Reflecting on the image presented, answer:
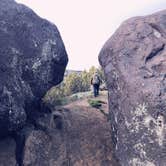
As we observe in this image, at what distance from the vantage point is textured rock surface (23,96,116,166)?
17.6 meters

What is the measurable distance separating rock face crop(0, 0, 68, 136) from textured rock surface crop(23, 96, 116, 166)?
3.88 feet

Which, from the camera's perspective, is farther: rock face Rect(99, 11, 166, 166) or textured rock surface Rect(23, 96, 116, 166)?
textured rock surface Rect(23, 96, 116, 166)

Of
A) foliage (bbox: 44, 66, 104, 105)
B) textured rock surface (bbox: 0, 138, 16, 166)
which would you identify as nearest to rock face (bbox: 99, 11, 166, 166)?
textured rock surface (bbox: 0, 138, 16, 166)

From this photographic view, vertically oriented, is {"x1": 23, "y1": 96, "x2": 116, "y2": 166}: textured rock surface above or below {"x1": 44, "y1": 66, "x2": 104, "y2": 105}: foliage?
above

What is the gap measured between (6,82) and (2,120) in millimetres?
1504

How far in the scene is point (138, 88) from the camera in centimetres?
1609

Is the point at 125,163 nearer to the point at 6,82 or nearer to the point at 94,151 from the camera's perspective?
the point at 94,151

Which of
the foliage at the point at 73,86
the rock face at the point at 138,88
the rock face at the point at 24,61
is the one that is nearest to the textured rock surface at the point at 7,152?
the rock face at the point at 24,61

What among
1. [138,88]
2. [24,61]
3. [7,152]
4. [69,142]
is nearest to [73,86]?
[69,142]

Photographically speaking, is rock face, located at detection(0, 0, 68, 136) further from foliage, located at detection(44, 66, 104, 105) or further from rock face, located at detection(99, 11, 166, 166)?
foliage, located at detection(44, 66, 104, 105)

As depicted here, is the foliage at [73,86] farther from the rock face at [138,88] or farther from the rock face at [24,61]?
the rock face at [138,88]

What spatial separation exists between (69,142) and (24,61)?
3.99m

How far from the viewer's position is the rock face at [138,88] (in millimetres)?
15227

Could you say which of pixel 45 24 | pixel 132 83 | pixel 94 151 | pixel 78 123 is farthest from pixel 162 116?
pixel 45 24
